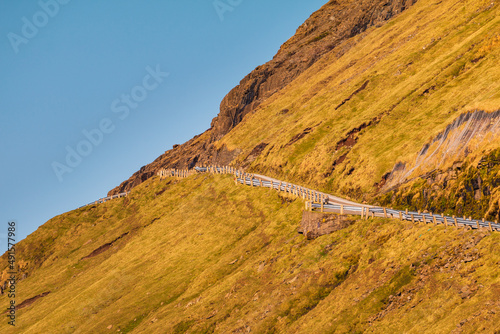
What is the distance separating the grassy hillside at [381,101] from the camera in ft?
215

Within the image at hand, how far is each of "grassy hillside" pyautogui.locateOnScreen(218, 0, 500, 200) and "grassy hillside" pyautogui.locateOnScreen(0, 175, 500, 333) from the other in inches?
469

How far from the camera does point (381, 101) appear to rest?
86.9 metres

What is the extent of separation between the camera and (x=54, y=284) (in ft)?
275

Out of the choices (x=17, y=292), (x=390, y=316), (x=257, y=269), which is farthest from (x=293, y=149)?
(x=390, y=316)

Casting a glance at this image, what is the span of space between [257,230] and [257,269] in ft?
39.8

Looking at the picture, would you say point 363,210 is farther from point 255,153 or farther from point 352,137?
point 255,153

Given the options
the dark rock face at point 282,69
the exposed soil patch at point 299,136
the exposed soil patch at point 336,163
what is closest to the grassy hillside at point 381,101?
the exposed soil patch at point 336,163

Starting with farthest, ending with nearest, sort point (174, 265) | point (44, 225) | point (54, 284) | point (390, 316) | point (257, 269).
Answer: point (44, 225)
point (54, 284)
point (174, 265)
point (257, 269)
point (390, 316)

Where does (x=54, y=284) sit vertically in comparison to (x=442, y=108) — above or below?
above

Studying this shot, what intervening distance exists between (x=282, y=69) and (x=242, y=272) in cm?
12115

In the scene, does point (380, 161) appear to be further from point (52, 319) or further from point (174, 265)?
point (52, 319)

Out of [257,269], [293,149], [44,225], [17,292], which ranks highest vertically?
[44,225]

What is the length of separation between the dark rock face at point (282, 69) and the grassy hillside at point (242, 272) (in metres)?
53.6

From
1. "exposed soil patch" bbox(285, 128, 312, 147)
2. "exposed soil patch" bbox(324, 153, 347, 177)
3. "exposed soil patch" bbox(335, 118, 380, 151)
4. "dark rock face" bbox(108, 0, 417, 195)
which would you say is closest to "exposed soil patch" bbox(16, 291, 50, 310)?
"exposed soil patch" bbox(324, 153, 347, 177)
